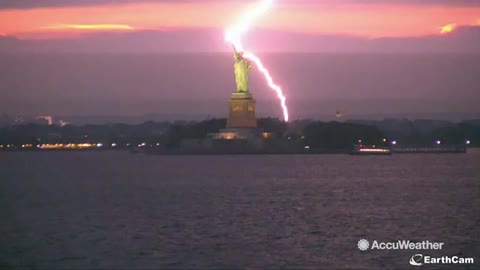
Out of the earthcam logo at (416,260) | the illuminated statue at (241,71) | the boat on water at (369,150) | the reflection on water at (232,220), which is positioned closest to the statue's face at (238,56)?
the illuminated statue at (241,71)

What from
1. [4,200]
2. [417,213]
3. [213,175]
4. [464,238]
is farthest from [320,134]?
[464,238]

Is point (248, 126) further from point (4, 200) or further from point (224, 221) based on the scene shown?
point (224, 221)

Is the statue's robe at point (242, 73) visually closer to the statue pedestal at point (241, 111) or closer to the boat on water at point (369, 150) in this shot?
the statue pedestal at point (241, 111)

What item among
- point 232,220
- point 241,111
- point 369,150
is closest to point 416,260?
point 232,220

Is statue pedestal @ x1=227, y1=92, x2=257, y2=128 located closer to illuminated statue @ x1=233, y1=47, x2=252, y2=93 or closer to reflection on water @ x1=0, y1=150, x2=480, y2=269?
illuminated statue @ x1=233, y1=47, x2=252, y2=93

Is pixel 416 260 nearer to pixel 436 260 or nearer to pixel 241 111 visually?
pixel 436 260

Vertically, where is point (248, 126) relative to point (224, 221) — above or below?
above

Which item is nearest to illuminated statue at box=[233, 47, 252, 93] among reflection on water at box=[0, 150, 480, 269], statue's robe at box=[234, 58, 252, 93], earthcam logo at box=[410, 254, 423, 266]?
statue's robe at box=[234, 58, 252, 93]
